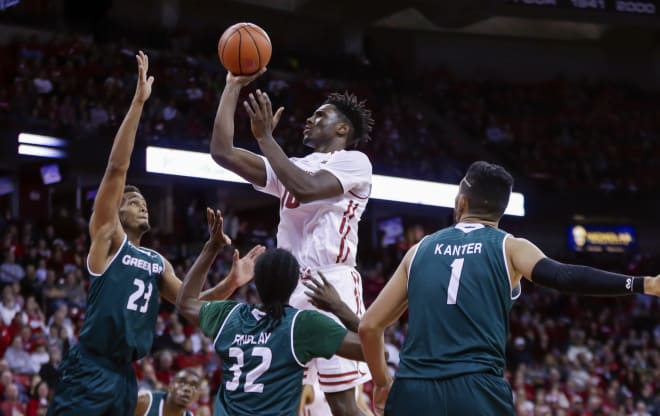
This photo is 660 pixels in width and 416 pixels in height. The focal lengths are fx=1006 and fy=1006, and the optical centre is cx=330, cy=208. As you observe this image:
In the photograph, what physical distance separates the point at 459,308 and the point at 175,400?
334cm

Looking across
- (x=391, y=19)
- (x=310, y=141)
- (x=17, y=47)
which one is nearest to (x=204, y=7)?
(x=391, y=19)

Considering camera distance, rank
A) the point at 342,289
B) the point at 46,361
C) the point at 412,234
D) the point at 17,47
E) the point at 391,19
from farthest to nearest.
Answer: the point at 391,19
the point at 412,234
the point at 17,47
the point at 46,361
the point at 342,289

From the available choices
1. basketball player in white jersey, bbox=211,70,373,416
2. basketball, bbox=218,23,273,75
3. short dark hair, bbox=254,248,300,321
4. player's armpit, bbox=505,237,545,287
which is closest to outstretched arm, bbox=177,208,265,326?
basketball player in white jersey, bbox=211,70,373,416

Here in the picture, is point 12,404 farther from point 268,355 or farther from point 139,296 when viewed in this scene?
point 268,355

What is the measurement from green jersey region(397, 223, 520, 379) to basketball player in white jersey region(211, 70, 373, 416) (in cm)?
110

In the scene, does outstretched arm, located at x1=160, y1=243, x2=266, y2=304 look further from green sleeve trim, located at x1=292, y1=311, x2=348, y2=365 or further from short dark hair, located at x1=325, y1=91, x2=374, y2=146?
green sleeve trim, located at x1=292, y1=311, x2=348, y2=365

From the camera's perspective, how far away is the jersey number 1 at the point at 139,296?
4.99 m

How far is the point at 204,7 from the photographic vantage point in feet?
79.0

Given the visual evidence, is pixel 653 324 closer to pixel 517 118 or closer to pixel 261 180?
pixel 517 118

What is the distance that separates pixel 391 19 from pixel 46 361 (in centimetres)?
1712

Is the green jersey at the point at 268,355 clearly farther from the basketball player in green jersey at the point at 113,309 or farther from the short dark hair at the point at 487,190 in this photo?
the basketball player in green jersey at the point at 113,309

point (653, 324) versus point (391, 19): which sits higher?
point (391, 19)

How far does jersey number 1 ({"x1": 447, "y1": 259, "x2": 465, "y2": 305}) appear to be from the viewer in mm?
3775

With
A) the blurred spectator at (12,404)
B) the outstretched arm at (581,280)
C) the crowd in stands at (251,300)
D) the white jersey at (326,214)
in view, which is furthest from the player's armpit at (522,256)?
the blurred spectator at (12,404)
